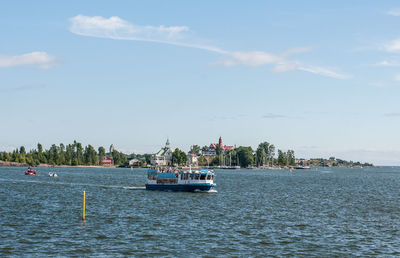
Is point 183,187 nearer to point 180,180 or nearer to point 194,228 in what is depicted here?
point 180,180

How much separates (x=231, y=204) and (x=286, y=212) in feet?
46.8

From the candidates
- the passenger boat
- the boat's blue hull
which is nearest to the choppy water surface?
the boat's blue hull

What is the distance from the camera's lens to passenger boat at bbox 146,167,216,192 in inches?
4422

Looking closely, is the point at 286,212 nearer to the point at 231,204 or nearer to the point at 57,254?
the point at 231,204

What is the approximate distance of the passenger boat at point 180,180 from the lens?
112312 millimetres

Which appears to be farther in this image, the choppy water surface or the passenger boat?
the passenger boat

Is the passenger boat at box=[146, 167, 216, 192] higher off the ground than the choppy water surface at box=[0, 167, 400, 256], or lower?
higher

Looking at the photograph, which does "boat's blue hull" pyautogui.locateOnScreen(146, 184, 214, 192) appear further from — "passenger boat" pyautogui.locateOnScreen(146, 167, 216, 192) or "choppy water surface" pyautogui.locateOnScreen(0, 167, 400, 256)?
"choppy water surface" pyautogui.locateOnScreen(0, 167, 400, 256)

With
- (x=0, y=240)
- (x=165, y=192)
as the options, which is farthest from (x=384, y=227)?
(x=165, y=192)

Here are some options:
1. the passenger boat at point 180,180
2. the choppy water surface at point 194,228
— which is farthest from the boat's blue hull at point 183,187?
the choppy water surface at point 194,228

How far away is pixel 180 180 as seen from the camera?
11519 centimetres

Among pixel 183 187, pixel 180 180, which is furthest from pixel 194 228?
pixel 180 180

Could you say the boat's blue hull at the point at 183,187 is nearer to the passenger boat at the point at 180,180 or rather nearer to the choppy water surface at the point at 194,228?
the passenger boat at the point at 180,180

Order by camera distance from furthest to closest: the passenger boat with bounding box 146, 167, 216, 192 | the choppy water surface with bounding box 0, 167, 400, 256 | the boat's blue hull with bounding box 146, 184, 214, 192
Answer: the passenger boat with bounding box 146, 167, 216, 192 → the boat's blue hull with bounding box 146, 184, 214, 192 → the choppy water surface with bounding box 0, 167, 400, 256
